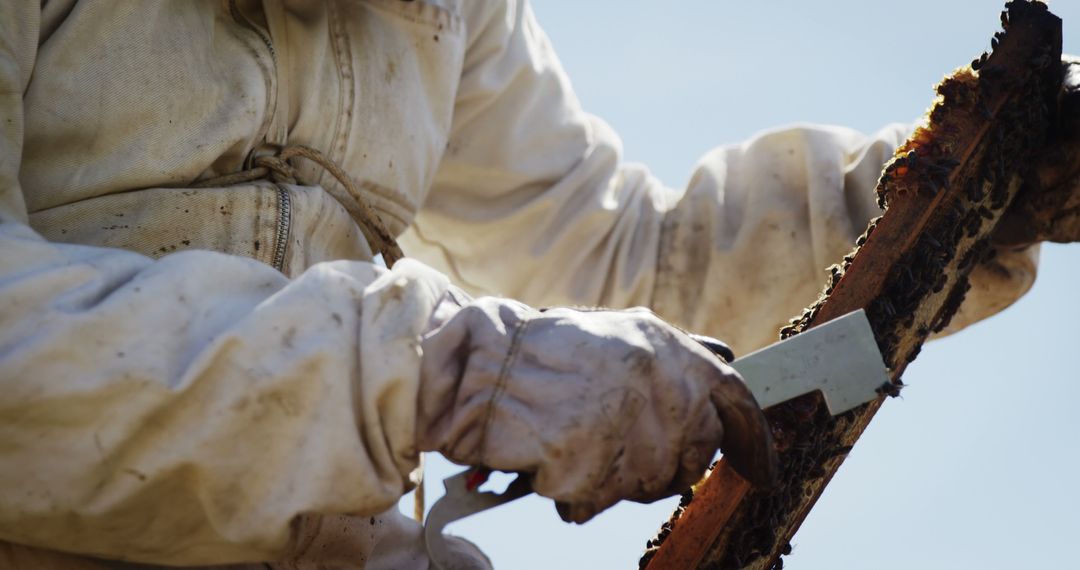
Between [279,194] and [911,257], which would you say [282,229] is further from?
[911,257]

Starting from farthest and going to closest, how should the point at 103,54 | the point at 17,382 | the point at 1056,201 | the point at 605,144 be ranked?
the point at 605,144
the point at 1056,201
the point at 103,54
the point at 17,382

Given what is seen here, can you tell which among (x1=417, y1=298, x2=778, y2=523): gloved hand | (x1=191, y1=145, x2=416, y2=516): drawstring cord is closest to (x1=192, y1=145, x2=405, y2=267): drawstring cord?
(x1=191, y1=145, x2=416, y2=516): drawstring cord

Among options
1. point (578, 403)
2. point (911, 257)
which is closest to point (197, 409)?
point (578, 403)

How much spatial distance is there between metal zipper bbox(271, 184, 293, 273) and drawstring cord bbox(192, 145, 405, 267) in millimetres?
67

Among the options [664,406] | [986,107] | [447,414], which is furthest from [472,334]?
[986,107]

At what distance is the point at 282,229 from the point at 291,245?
0.04 metres

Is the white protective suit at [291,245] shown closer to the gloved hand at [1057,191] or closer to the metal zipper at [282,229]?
the metal zipper at [282,229]

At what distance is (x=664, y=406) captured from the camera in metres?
2.00

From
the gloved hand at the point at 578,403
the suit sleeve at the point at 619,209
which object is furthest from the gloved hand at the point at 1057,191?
the gloved hand at the point at 578,403

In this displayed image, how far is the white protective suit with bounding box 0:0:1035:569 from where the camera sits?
6.37 ft

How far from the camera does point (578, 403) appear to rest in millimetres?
1954

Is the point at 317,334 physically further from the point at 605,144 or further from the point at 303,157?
the point at 605,144

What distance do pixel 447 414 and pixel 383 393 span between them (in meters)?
0.09

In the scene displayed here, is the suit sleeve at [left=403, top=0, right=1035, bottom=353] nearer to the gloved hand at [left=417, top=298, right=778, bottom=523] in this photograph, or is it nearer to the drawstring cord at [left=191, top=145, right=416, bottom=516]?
the drawstring cord at [left=191, top=145, right=416, bottom=516]
